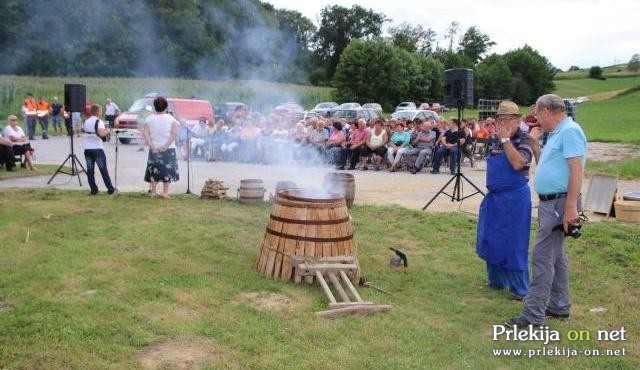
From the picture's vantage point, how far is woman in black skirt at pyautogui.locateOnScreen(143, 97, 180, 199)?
9.08 meters

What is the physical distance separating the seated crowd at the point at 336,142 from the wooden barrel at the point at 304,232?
926 cm

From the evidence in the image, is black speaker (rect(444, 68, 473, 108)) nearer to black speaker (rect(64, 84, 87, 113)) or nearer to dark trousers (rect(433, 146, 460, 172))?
dark trousers (rect(433, 146, 460, 172))

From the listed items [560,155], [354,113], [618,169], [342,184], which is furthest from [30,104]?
[560,155]

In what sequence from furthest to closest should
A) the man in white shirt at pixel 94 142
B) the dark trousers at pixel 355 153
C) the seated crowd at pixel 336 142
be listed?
the dark trousers at pixel 355 153, the seated crowd at pixel 336 142, the man in white shirt at pixel 94 142

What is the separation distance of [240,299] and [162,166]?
4.72 m

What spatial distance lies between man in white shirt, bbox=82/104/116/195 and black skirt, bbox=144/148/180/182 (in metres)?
0.89

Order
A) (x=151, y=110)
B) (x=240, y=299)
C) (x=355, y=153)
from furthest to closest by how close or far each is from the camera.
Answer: (x=151, y=110) < (x=355, y=153) < (x=240, y=299)

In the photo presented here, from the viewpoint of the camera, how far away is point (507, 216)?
5312mm

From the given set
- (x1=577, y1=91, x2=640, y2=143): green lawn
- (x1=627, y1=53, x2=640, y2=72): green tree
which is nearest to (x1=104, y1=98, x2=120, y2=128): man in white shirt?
(x1=577, y1=91, x2=640, y2=143): green lawn

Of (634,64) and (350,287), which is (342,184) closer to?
(350,287)

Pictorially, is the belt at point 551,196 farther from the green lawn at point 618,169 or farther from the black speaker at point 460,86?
the green lawn at point 618,169

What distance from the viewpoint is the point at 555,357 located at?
13.7ft

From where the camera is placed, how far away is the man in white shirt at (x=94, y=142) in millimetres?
9531

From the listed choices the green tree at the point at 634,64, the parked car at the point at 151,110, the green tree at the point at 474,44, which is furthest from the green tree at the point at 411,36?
the parked car at the point at 151,110
